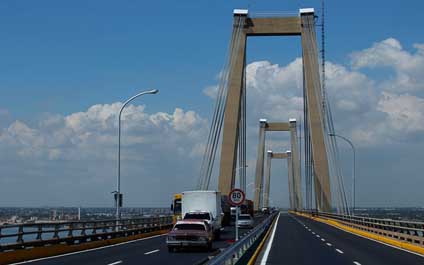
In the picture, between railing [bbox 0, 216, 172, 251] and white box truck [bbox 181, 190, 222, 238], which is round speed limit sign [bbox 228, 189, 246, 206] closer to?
railing [bbox 0, 216, 172, 251]

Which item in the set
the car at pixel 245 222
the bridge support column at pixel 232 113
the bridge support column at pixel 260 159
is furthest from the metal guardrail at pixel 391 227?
the bridge support column at pixel 260 159

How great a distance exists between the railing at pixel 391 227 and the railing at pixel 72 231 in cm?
1537

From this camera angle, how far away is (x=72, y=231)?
3350cm

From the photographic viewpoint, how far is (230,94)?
59.3 metres

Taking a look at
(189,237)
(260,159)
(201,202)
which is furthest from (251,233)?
(260,159)

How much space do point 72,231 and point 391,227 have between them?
18.8 meters

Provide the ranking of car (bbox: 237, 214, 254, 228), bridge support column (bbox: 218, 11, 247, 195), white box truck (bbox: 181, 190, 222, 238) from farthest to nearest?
car (bbox: 237, 214, 254, 228) → bridge support column (bbox: 218, 11, 247, 195) → white box truck (bbox: 181, 190, 222, 238)

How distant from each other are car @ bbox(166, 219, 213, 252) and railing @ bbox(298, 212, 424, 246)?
9.64m

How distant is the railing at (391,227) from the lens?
109ft

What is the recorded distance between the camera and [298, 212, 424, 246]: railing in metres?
33.1

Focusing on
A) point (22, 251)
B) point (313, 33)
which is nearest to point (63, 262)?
point (22, 251)

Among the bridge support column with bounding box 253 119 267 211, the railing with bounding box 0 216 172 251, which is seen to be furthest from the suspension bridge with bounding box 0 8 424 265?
the bridge support column with bounding box 253 119 267 211

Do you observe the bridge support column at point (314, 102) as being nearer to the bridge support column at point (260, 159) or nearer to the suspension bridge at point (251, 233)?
the suspension bridge at point (251, 233)

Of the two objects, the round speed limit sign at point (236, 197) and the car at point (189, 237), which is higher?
the round speed limit sign at point (236, 197)
